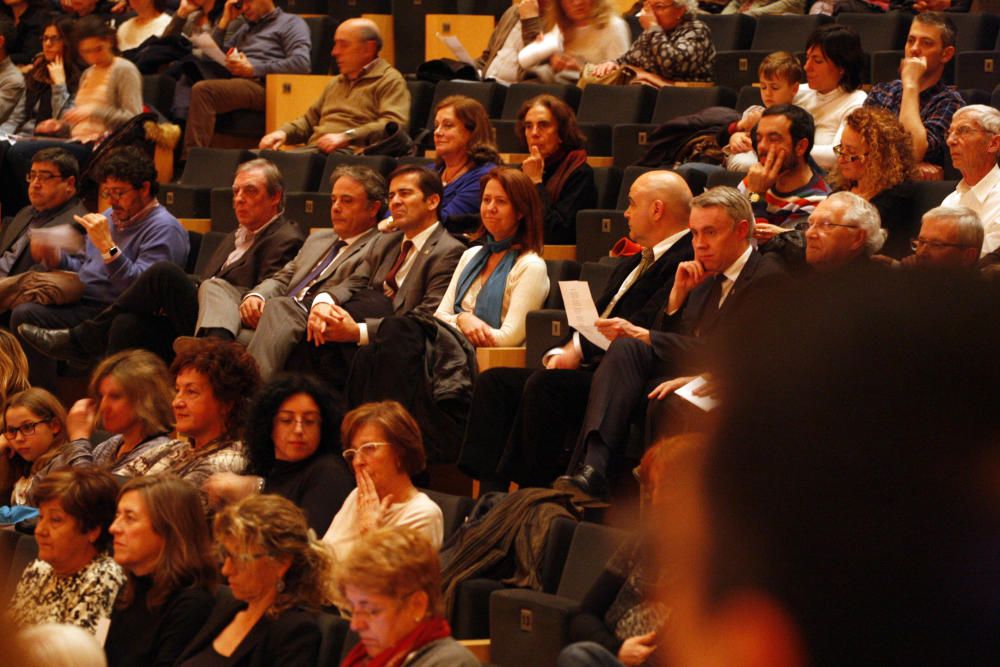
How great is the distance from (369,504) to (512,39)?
3.56 metres

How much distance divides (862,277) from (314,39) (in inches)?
286

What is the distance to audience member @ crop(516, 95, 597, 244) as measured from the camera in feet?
16.7

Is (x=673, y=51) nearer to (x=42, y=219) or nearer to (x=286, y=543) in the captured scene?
(x=42, y=219)

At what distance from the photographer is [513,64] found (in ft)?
21.7

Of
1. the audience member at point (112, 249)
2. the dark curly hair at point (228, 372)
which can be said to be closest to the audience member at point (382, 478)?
the dark curly hair at point (228, 372)

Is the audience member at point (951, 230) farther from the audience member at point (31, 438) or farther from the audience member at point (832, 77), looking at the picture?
the audience member at point (31, 438)

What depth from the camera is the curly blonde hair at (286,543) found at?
3.08 meters

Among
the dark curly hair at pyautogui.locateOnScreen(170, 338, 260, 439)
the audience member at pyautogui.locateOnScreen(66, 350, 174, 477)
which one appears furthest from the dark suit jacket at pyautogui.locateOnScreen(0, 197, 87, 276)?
the dark curly hair at pyautogui.locateOnScreen(170, 338, 260, 439)

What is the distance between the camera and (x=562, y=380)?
12.9 feet

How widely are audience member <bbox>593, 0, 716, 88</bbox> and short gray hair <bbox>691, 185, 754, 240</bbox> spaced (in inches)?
86.9

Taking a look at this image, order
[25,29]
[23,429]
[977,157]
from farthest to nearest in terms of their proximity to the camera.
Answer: [25,29]
[23,429]
[977,157]

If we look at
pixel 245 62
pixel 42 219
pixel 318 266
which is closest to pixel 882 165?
pixel 318 266

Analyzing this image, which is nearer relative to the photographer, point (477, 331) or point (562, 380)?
point (562, 380)

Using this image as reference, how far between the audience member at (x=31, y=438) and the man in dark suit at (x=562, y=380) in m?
1.20
